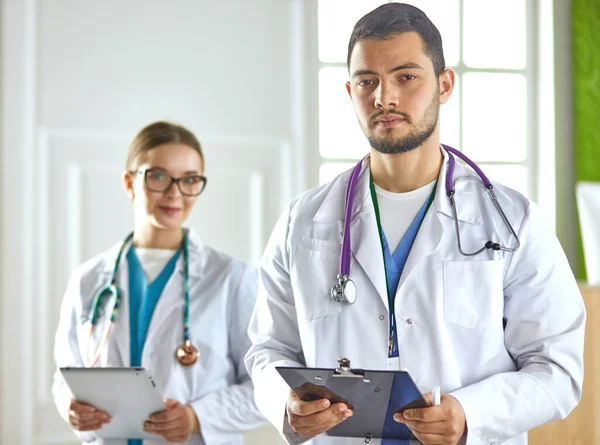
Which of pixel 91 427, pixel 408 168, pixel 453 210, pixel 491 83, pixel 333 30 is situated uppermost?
pixel 333 30

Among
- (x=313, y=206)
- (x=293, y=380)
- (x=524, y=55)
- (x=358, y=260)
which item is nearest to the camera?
(x=293, y=380)

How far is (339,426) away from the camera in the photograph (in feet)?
5.26

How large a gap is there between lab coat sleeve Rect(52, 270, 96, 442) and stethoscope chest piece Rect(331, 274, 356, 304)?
972 mm

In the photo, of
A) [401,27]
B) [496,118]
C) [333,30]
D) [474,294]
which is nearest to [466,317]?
[474,294]

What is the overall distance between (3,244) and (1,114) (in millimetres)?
588

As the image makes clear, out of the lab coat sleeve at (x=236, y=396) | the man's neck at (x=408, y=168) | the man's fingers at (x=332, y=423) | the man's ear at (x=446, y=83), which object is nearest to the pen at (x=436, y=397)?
the man's fingers at (x=332, y=423)

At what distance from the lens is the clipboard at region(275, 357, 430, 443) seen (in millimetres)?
1368

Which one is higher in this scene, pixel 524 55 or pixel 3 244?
pixel 524 55

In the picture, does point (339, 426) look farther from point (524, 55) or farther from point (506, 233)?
point (524, 55)

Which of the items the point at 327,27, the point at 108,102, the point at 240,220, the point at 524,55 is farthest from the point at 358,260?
the point at 524,55

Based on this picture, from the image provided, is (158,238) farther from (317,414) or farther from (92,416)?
(317,414)

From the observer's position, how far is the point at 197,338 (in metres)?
2.22

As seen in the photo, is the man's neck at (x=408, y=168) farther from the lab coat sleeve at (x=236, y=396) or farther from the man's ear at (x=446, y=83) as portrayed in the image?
the lab coat sleeve at (x=236, y=396)

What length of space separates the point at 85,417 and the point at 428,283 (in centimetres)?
104
